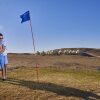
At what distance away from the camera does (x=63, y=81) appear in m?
15.2

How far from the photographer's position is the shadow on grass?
1212 cm

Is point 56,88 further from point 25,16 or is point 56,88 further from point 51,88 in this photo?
point 25,16

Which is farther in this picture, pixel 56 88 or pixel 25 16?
pixel 25 16

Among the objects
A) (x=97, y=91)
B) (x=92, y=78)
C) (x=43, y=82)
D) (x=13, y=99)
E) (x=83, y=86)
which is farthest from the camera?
(x=92, y=78)

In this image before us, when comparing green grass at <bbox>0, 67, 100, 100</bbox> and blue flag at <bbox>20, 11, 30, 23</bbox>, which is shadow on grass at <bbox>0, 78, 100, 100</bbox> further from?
blue flag at <bbox>20, 11, 30, 23</bbox>

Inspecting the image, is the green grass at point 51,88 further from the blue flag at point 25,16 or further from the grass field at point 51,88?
the blue flag at point 25,16

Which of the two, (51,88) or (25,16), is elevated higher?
(25,16)

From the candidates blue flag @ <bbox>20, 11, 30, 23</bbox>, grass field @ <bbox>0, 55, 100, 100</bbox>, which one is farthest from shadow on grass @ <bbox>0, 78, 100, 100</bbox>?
blue flag @ <bbox>20, 11, 30, 23</bbox>

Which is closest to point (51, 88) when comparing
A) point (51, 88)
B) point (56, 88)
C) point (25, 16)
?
point (51, 88)

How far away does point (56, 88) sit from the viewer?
1327cm

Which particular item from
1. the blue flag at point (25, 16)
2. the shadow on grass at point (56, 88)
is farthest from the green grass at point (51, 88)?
the blue flag at point (25, 16)

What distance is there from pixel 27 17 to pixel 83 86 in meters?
4.24

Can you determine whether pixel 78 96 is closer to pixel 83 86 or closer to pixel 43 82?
pixel 83 86

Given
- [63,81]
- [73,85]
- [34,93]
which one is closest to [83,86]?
[73,85]
